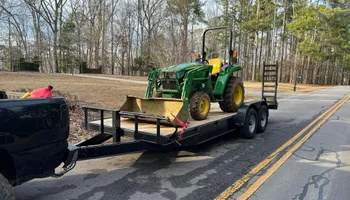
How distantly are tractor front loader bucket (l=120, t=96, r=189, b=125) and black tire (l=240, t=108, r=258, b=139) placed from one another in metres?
2.14

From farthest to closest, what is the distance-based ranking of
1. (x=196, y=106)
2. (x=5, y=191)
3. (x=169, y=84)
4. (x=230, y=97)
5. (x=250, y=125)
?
1. (x=230, y=97)
2. (x=250, y=125)
3. (x=169, y=84)
4. (x=196, y=106)
5. (x=5, y=191)

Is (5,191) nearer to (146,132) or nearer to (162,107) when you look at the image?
(146,132)

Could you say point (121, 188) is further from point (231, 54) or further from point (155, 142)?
point (231, 54)

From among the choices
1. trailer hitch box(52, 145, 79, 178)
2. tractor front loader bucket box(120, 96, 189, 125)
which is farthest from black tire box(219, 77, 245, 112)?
trailer hitch box(52, 145, 79, 178)

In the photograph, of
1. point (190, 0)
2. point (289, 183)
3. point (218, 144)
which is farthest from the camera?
point (190, 0)

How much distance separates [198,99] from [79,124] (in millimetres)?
3608

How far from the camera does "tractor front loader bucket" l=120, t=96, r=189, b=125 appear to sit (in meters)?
5.03

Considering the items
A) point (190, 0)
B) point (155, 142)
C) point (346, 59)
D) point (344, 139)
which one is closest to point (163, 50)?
point (190, 0)

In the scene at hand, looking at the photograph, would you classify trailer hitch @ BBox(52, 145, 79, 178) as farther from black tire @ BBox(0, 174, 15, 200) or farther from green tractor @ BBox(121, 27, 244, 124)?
green tractor @ BBox(121, 27, 244, 124)

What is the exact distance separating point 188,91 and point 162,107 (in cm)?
72

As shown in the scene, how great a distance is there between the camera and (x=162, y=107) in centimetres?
552

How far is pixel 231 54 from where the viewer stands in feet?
24.9

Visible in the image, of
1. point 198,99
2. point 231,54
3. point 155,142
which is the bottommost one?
point 155,142

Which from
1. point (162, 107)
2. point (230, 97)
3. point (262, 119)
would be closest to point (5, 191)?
point (162, 107)
